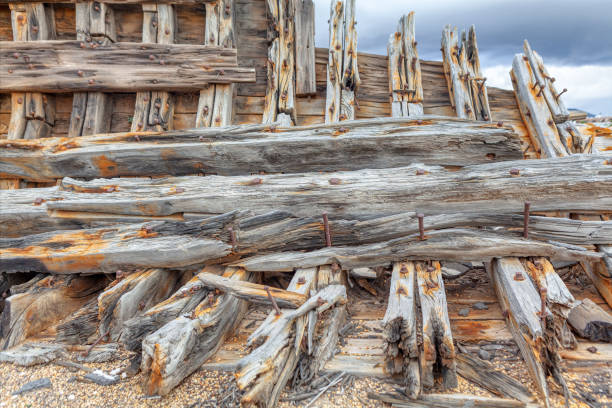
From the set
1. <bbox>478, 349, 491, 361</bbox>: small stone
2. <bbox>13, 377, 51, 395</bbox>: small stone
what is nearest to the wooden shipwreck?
<bbox>478, 349, 491, 361</bbox>: small stone

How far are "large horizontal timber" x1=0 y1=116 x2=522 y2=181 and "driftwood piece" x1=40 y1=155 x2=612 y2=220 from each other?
24 cm

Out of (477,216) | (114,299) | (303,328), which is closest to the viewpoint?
(303,328)

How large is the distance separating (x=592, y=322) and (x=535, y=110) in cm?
259

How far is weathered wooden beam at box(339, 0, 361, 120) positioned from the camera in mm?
4227

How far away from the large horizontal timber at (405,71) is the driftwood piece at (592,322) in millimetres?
2436

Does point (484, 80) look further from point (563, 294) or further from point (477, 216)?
point (563, 294)

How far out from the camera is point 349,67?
4402 millimetres

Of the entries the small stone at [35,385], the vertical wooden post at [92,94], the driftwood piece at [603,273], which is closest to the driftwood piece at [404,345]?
the driftwood piece at [603,273]

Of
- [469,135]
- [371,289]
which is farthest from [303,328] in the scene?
[469,135]

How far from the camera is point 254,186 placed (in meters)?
3.00

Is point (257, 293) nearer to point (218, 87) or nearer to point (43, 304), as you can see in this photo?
point (43, 304)

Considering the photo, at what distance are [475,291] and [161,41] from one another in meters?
4.24

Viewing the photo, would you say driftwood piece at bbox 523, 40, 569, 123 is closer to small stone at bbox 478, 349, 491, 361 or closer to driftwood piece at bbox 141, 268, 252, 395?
small stone at bbox 478, 349, 491, 361

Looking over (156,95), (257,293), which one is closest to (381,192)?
(257,293)
